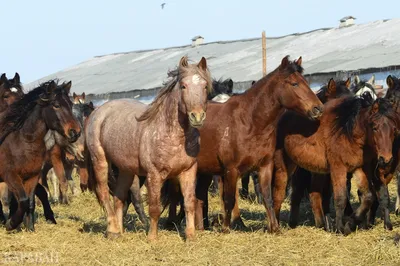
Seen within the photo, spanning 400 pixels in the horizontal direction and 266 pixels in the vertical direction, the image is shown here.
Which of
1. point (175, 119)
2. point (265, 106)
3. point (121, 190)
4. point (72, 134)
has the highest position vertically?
point (175, 119)

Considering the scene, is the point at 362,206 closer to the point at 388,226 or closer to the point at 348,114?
the point at 388,226

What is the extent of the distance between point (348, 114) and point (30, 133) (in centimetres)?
422

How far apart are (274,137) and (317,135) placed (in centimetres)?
59

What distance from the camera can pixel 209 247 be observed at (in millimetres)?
9062

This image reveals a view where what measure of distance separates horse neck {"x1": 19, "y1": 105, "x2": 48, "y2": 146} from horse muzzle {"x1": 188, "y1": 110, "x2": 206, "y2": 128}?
2.77m

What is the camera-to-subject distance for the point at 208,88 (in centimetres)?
958

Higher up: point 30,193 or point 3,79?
point 3,79

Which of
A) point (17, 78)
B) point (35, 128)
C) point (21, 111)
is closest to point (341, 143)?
point (35, 128)

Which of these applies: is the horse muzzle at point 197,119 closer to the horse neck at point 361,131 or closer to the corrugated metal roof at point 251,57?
the horse neck at point 361,131

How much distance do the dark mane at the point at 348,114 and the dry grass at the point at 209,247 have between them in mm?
1301

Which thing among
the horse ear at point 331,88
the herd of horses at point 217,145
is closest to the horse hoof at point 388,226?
the herd of horses at point 217,145

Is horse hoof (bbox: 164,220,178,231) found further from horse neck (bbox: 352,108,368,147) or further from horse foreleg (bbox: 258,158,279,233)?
horse neck (bbox: 352,108,368,147)

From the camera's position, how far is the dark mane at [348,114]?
10.4 metres

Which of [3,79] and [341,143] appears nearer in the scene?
[341,143]
